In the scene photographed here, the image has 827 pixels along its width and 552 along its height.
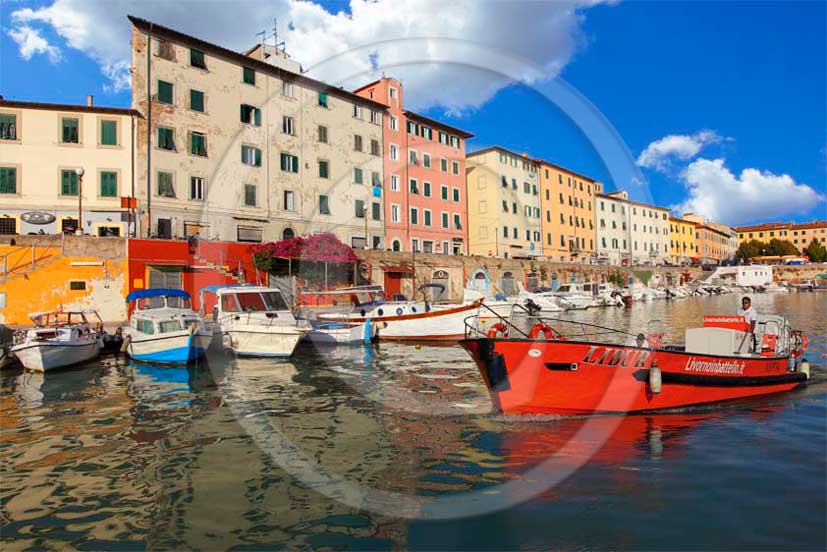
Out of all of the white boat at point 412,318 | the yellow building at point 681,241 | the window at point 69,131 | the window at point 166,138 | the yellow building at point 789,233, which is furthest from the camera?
the yellow building at point 789,233

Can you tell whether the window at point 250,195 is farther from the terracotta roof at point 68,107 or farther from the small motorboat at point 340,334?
the small motorboat at point 340,334

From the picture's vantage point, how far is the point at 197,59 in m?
33.7

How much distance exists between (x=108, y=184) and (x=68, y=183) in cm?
212

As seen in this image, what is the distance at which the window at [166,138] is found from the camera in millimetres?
31587

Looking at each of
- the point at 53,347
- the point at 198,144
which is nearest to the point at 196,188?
the point at 198,144

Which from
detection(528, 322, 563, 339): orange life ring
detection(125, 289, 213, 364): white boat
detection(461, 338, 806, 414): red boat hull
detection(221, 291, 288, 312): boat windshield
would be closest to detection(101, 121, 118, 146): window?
detection(125, 289, 213, 364): white boat

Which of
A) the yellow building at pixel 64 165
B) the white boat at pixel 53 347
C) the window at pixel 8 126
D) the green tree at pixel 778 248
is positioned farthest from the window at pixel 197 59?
the green tree at pixel 778 248

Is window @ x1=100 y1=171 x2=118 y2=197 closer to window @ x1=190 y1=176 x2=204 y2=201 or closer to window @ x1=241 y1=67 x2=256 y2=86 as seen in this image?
window @ x1=190 y1=176 x2=204 y2=201

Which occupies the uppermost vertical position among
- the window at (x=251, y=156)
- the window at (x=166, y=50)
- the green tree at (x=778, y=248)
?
the window at (x=166, y=50)

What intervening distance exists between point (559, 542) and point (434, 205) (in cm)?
4288

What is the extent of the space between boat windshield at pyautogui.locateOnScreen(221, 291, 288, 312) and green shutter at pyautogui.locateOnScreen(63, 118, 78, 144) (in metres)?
18.4

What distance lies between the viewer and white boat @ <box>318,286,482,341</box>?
2308cm

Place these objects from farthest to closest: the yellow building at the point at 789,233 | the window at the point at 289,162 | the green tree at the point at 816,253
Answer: the yellow building at the point at 789,233 → the green tree at the point at 816,253 → the window at the point at 289,162

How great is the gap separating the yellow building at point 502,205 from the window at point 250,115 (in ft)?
73.2
